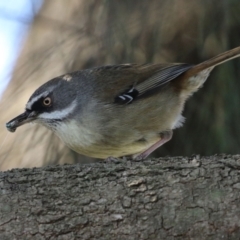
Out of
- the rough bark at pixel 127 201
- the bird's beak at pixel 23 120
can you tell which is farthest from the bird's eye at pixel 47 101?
the rough bark at pixel 127 201

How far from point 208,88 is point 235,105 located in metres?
0.36

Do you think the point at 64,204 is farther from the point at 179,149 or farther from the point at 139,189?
the point at 179,149

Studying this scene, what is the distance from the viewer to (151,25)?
231 inches

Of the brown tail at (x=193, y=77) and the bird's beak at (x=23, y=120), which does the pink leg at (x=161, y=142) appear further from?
the bird's beak at (x=23, y=120)

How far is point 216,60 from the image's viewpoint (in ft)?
16.5

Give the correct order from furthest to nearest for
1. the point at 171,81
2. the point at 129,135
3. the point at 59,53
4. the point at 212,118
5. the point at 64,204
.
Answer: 1. the point at 59,53
2. the point at 212,118
3. the point at 171,81
4. the point at 129,135
5. the point at 64,204

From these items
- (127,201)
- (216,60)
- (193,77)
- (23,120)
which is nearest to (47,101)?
(23,120)

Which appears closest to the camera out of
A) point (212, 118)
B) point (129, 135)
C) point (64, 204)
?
point (64, 204)

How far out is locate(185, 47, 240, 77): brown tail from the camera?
491 cm

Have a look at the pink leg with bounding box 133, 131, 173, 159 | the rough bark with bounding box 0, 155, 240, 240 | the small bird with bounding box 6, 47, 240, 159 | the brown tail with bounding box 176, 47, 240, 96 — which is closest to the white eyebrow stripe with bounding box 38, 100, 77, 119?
the small bird with bounding box 6, 47, 240, 159

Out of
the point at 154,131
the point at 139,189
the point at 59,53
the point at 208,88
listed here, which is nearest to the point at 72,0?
the point at 59,53

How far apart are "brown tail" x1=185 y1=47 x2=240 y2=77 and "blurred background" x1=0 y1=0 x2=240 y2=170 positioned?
515 mm

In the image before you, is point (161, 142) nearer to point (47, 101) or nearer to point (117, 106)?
point (117, 106)

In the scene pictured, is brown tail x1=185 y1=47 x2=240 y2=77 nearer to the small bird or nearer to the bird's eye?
the small bird
